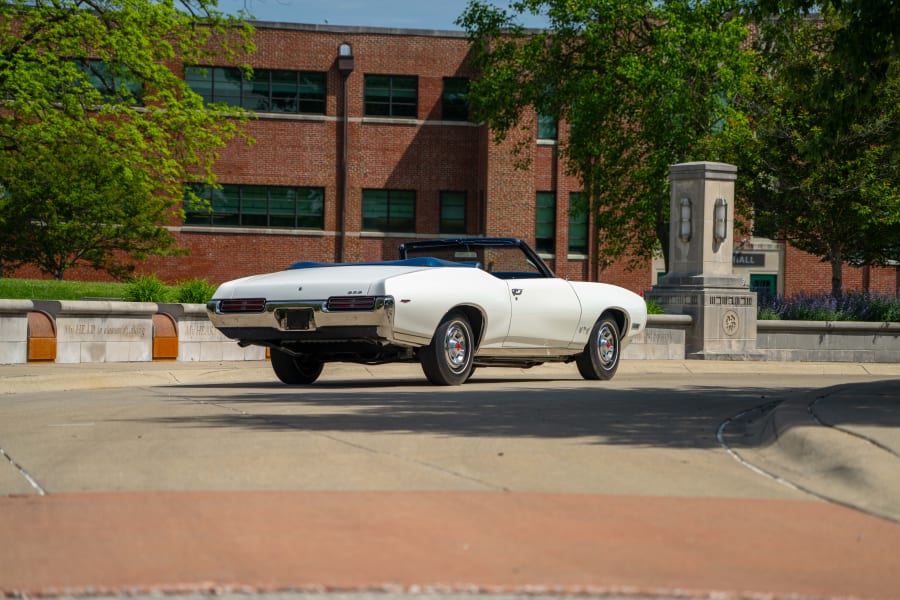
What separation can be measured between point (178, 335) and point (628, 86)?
20330mm

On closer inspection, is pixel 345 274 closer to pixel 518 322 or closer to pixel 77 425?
pixel 518 322

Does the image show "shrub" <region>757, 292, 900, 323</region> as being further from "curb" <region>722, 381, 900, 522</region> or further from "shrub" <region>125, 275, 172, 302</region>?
"curb" <region>722, 381, 900, 522</region>

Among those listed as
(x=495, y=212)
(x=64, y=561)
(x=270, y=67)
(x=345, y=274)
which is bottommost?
(x=64, y=561)

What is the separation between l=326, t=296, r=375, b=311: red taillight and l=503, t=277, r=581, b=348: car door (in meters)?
2.18

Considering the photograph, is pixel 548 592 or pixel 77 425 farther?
pixel 77 425

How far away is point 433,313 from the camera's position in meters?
12.3

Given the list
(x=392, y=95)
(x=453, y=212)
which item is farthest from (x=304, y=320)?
(x=453, y=212)

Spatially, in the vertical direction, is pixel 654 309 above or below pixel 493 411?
above

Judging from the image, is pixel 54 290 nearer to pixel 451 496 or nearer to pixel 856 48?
pixel 856 48

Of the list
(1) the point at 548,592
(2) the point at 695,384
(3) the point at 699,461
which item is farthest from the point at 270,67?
(1) the point at 548,592

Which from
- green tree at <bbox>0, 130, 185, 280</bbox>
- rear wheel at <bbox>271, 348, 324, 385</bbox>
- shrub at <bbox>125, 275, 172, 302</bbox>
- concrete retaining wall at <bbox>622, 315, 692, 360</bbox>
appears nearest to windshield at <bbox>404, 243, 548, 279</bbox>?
rear wheel at <bbox>271, 348, 324, 385</bbox>

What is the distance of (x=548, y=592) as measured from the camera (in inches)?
170

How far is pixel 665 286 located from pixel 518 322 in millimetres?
9450

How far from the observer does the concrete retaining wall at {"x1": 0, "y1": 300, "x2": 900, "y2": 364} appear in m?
16.5
